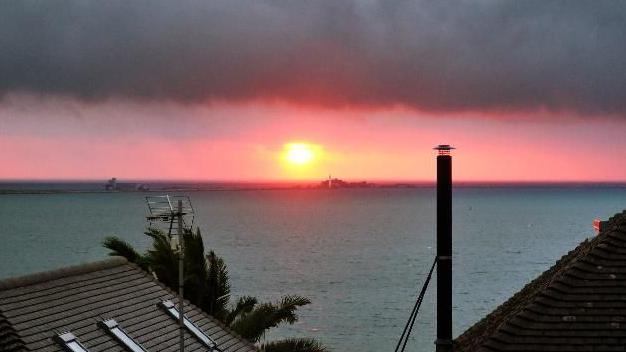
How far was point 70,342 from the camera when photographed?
2039 centimetres

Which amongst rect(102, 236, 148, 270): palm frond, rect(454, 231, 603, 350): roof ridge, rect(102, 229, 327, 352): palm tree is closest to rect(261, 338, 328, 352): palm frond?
rect(102, 229, 327, 352): palm tree

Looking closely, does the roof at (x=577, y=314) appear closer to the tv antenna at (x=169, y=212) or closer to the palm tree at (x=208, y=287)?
the tv antenna at (x=169, y=212)

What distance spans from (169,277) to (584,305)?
20.3 m

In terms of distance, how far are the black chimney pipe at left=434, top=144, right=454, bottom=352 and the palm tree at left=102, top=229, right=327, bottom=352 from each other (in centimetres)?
1316

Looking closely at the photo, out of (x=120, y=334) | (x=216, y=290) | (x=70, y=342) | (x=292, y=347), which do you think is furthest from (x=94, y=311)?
(x=216, y=290)

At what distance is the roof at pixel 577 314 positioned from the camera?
508 inches

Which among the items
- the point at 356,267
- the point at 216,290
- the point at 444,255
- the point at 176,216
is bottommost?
the point at 356,267

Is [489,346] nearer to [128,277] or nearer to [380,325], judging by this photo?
[128,277]

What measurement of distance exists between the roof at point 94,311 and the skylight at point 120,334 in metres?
0.14

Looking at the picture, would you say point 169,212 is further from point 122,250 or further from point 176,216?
point 122,250

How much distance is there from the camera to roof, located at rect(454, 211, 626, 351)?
12.9 metres

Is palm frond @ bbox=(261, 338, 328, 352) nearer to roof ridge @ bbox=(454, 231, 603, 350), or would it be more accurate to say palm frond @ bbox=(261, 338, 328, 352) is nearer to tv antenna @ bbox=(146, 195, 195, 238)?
tv antenna @ bbox=(146, 195, 195, 238)

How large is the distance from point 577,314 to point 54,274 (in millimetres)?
15230

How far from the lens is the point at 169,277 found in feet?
102
